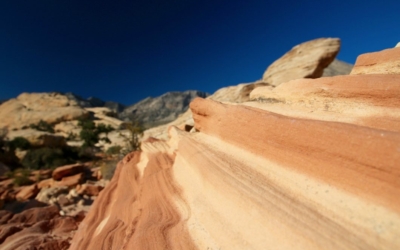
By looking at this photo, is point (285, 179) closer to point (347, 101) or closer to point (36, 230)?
point (347, 101)

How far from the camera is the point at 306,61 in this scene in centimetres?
1417

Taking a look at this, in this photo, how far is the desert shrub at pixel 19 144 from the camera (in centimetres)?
2588

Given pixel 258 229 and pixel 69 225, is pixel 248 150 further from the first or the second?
pixel 69 225

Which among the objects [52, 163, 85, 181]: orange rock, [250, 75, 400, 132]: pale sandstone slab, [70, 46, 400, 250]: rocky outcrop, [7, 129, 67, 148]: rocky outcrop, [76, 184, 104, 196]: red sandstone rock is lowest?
[76, 184, 104, 196]: red sandstone rock

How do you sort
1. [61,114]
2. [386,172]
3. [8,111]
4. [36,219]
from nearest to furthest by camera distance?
[386,172], [36,219], [61,114], [8,111]

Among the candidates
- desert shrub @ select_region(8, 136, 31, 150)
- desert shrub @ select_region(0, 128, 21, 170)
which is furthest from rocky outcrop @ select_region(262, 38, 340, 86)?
desert shrub @ select_region(8, 136, 31, 150)

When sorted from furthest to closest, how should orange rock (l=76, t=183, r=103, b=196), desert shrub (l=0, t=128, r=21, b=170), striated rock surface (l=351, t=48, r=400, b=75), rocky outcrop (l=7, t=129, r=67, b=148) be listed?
rocky outcrop (l=7, t=129, r=67, b=148), desert shrub (l=0, t=128, r=21, b=170), orange rock (l=76, t=183, r=103, b=196), striated rock surface (l=351, t=48, r=400, b=75)

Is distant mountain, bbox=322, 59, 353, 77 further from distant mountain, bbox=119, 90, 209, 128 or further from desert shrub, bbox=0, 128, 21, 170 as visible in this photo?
distant mountain, bbox=119, 90, 209, 128

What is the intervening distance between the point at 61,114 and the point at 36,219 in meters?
57.0

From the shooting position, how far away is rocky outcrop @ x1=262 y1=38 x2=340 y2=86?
1382 cm

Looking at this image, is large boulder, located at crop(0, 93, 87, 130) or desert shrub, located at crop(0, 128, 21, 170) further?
large boulder, located at crop(0, 93, 87, 130)

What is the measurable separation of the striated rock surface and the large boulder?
60.5m

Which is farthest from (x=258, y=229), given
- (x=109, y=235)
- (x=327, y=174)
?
(x=109, y=235)

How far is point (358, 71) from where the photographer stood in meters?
3.78
